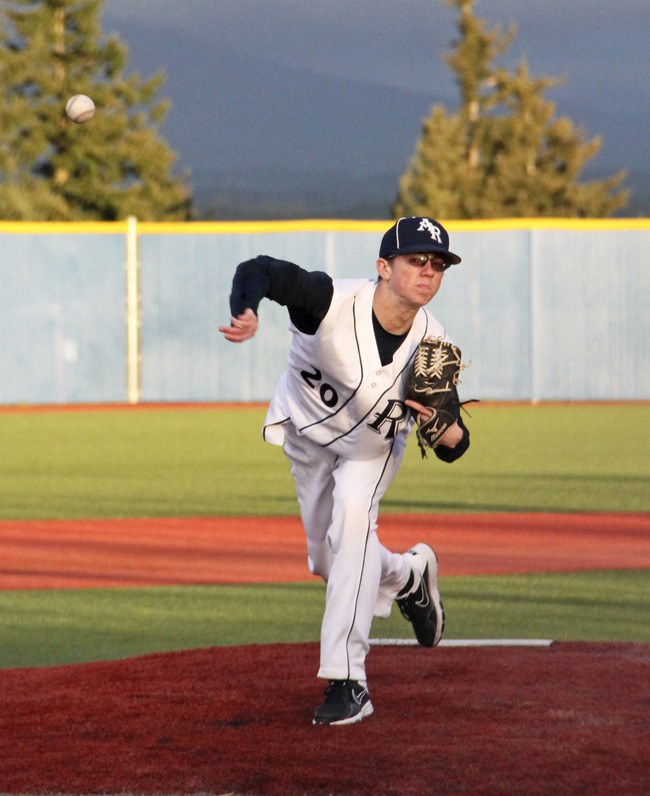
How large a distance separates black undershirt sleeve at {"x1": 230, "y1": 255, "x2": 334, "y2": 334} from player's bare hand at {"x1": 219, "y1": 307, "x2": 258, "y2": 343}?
0.12ft

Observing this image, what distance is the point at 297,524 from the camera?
1062 cm

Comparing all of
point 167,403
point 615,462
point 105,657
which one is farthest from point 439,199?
point 105,657

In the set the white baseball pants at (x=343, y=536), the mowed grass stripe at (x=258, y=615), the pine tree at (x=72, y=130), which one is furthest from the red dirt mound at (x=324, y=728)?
the pine tree at (x=72, y=130)

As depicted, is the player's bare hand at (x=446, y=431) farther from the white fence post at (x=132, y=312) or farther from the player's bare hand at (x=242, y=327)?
the white fence post at (x=132, y=312)

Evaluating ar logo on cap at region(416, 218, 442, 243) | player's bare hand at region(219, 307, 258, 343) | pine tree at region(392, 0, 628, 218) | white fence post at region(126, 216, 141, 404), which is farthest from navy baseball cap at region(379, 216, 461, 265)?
pine tree at region(392, 0, 628, 218)

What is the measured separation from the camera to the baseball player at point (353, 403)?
4887 mm

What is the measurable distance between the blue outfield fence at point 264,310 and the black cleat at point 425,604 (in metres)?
17.2

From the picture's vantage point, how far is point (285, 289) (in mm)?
4859

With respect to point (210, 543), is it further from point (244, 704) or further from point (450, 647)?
point (244, 704)

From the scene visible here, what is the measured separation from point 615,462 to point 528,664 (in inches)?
379

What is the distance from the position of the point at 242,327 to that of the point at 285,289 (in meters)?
0.47

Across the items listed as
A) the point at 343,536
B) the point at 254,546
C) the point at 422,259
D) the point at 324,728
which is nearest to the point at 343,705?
the point at 324,728

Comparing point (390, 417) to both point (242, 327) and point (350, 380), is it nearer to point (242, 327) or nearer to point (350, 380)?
point (350, 380)

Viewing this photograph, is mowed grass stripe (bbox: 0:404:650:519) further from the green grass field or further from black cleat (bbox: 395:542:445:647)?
black cleat (bbox: 395:542:445:647)
